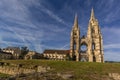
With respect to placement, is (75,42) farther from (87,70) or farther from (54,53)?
(87,70)

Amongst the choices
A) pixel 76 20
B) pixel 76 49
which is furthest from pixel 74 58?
pixel 76 20

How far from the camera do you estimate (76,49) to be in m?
128

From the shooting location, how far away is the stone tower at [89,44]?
125m

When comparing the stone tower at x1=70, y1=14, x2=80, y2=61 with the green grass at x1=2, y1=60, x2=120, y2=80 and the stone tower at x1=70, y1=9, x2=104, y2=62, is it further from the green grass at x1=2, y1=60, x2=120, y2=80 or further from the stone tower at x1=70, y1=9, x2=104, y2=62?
the green grass at x1=2, y1=60, x2=120, y2=80

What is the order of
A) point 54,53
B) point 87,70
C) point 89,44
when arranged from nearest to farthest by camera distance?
1. point 87,70
2. point 89,44
3. point 54,53

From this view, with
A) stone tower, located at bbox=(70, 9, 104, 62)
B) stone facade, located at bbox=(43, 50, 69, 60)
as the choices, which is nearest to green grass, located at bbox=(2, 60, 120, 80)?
stone tower, located at bbox=(70, 9, 104, 62)

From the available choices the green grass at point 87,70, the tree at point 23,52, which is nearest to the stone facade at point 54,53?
the tree at point 23,52

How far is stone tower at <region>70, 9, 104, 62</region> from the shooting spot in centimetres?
12456

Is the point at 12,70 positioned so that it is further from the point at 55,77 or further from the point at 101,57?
the point at 101,57

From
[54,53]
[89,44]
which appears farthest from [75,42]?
[54,53]

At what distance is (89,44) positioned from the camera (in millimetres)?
129125

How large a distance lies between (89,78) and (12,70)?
102 ft

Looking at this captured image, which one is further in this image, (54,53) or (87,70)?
(54,53)

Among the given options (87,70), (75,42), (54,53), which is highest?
(75,42)
